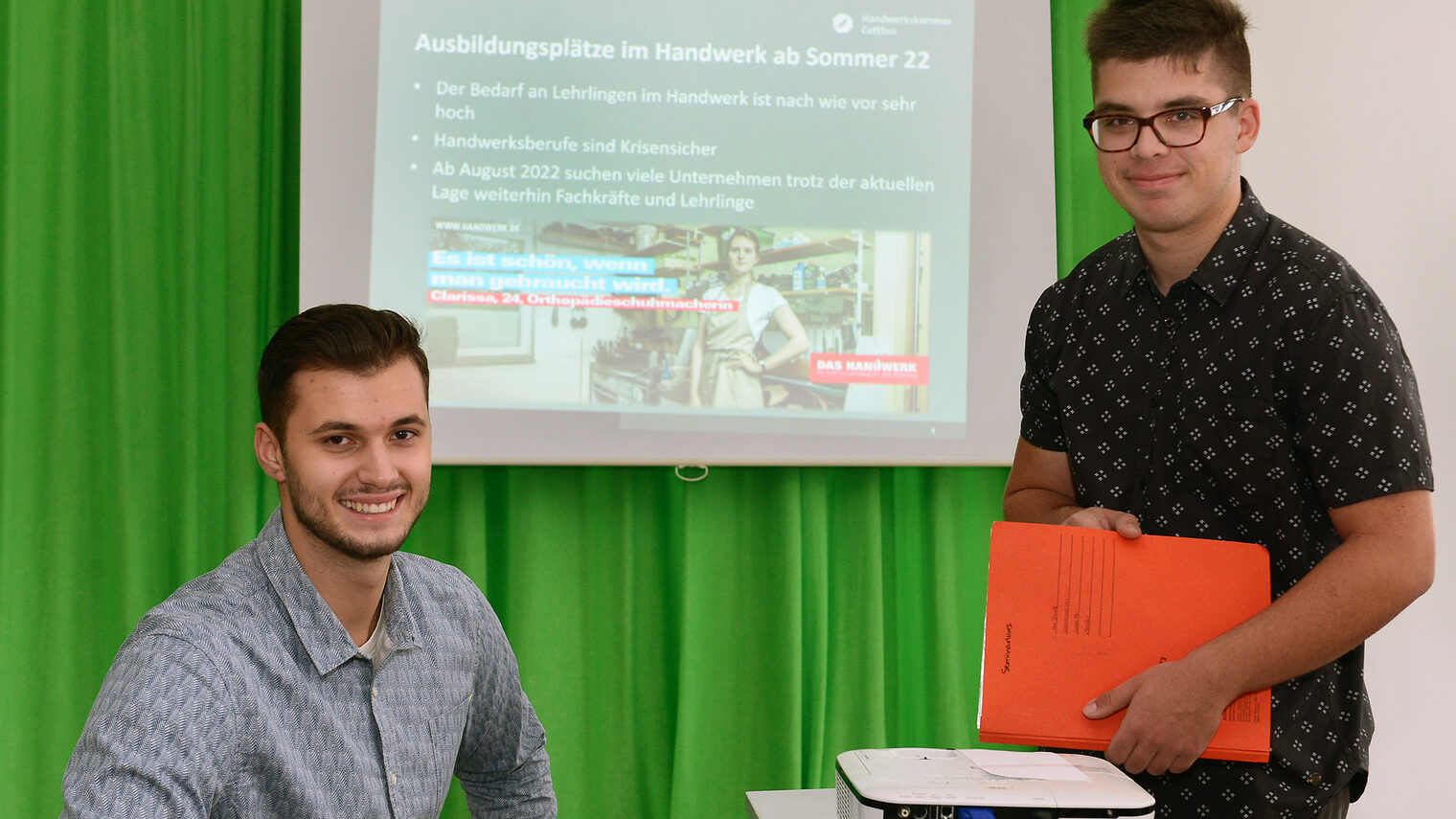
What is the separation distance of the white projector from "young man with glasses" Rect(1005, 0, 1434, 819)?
13 centimetres

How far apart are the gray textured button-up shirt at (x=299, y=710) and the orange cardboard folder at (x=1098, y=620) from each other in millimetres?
674

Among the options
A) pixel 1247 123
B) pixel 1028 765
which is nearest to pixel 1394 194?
pixel 1247 123

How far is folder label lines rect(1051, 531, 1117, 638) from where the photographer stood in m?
1.22

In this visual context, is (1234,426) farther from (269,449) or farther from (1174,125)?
(269,449)

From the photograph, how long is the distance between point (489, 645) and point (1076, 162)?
2072mm

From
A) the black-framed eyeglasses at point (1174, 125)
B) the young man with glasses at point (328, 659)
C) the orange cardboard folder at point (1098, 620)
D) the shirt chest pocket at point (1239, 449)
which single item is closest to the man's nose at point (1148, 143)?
the black-framed eyeglasses at point (1174, 125)

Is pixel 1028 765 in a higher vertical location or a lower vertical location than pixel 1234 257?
lower

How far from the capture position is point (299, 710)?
1.20 m

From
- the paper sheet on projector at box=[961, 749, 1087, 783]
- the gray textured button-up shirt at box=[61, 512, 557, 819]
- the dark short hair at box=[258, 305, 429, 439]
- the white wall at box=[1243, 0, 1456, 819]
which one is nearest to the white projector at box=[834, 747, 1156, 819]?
the paper sheet on projector at box=[961, 749, 1087, 783]

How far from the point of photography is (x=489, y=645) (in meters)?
1.46

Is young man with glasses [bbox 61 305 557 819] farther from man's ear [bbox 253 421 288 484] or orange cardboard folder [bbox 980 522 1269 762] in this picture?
orange cardboard folder [bbox 980 522 1269 762]

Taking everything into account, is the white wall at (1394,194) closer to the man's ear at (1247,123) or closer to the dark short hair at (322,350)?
the man's ear at (1247,123)

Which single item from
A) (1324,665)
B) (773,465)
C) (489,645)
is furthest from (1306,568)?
(773,465)

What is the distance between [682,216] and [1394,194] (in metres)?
1.88
